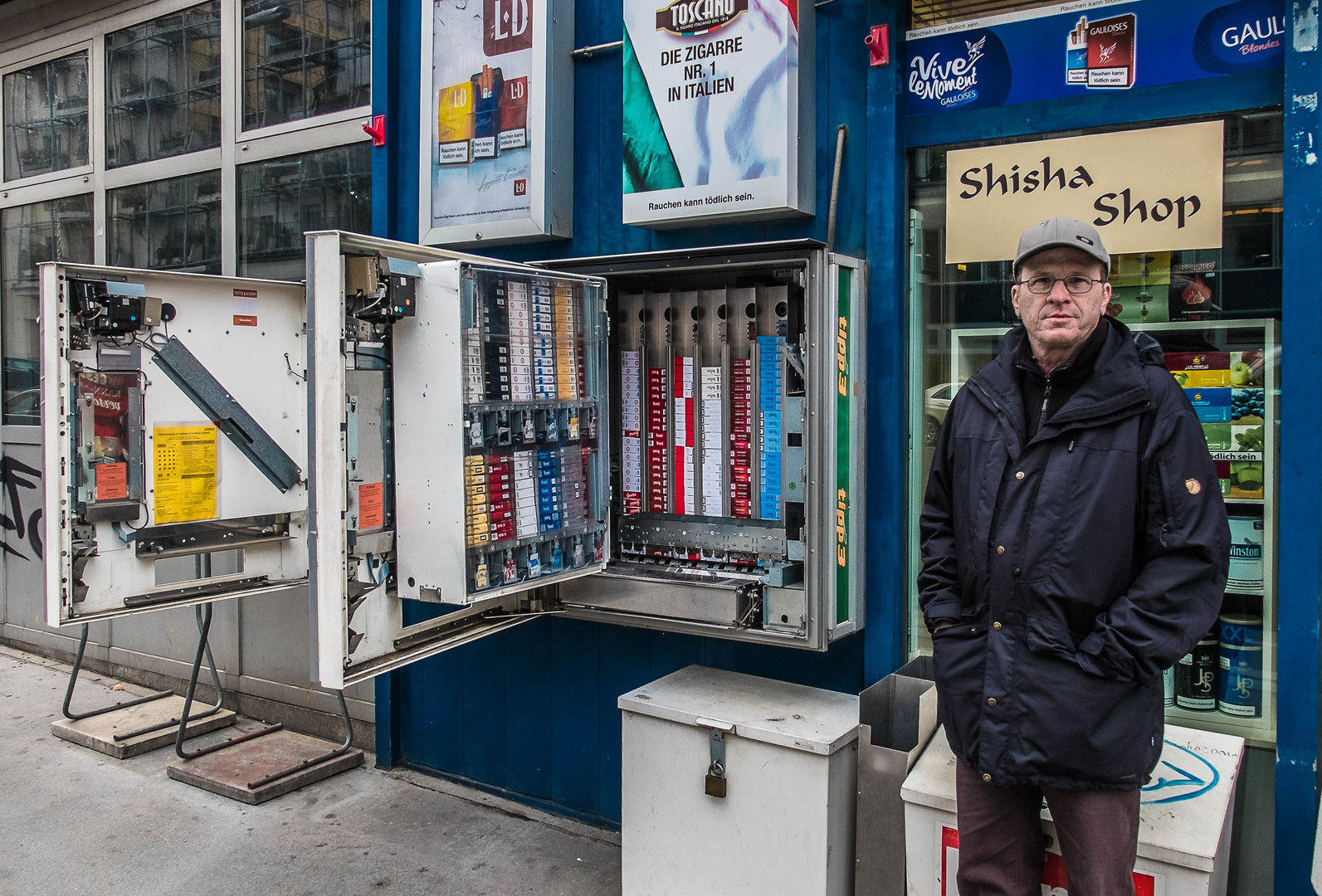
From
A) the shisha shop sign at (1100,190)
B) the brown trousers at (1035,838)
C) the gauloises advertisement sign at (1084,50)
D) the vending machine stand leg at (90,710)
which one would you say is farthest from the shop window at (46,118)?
the brown trousers at (1035,838)

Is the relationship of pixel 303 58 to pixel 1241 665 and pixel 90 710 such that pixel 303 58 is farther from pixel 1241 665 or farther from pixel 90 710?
pixel 1241 665

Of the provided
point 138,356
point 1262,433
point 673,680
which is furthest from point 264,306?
point 1262,433

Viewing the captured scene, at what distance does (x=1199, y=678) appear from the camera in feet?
10.1

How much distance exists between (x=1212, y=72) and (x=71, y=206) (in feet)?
22.0

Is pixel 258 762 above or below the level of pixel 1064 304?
below

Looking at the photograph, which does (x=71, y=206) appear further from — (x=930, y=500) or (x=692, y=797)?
(x=930, y=500)

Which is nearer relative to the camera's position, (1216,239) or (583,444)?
(1216,239)

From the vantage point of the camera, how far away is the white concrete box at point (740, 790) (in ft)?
10.1

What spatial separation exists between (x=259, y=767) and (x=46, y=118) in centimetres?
484

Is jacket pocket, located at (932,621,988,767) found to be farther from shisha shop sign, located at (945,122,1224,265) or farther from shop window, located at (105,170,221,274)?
shop window, located at (105,170,221,274)

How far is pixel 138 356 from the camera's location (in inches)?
159

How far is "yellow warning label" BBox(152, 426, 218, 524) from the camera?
13.5 ft

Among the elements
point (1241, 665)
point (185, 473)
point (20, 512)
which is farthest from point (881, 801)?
point (20, 512)

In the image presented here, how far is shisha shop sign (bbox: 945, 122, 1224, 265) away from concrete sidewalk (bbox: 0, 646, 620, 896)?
2.77 m
